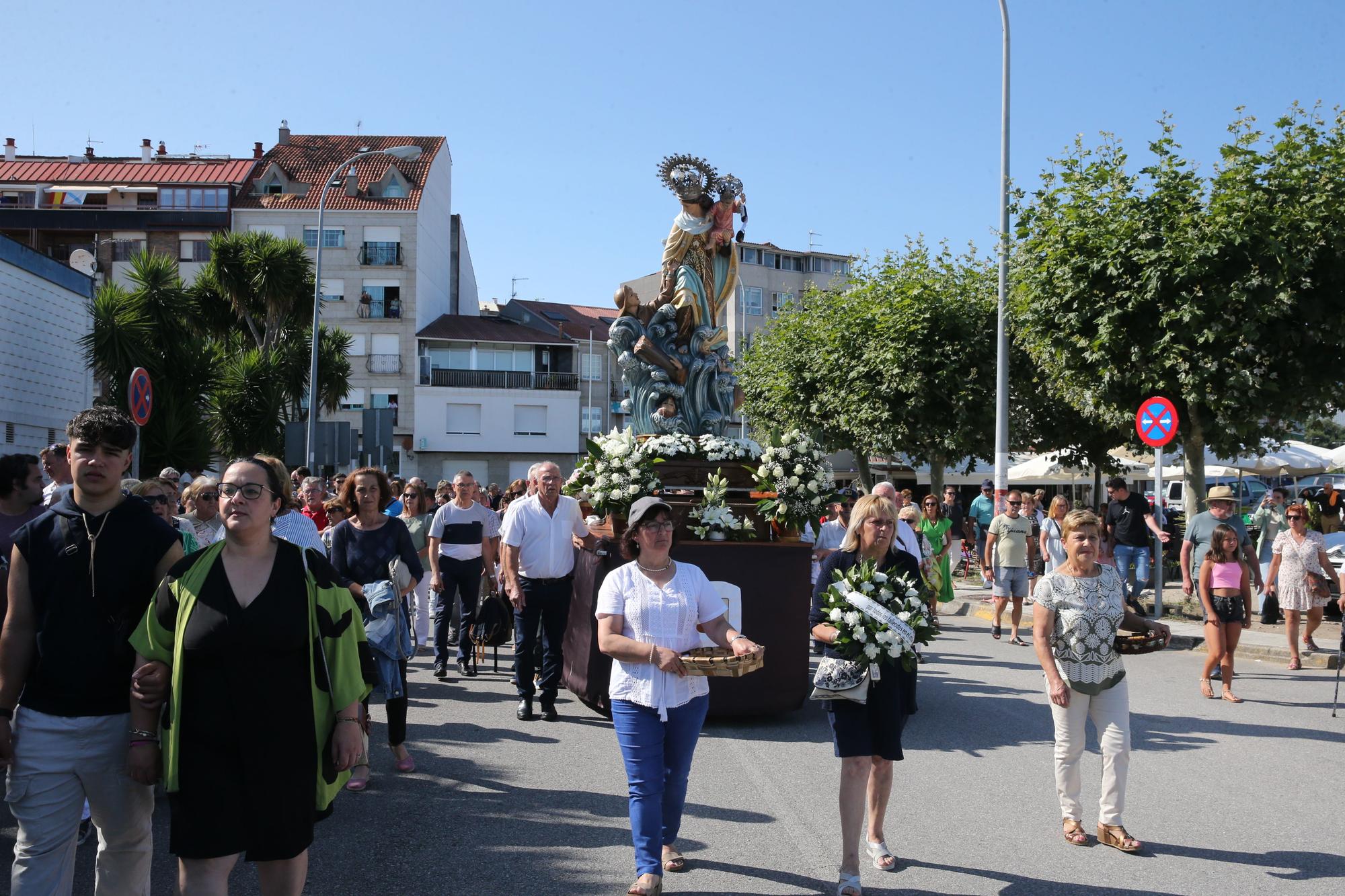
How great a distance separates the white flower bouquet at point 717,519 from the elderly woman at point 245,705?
517 centimetres

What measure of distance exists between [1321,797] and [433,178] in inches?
2121

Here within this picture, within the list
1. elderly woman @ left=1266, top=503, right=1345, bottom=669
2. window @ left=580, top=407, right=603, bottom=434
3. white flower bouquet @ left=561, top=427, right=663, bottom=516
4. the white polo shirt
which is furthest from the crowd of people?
window @ left=580, top=407, right=603, bottom=434

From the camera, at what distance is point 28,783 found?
3.71 m

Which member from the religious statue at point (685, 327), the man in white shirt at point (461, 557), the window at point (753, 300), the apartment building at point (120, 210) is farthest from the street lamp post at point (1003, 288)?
the window at point (753, 300)

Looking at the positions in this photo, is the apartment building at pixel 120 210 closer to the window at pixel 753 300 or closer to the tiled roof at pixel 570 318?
the tiled roof at pixel 570 318

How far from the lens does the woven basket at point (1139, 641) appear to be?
19.6 ft

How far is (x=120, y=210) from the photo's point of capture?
53312 mm

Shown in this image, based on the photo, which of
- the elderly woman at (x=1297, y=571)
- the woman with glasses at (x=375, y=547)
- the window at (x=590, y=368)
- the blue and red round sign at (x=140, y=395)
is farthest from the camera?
the window at (x=590, y=368)

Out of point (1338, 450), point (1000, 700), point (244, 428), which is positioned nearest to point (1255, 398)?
point (1000, 700)

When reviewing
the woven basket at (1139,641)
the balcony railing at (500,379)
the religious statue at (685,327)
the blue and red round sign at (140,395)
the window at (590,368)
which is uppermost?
the window at (590,368)

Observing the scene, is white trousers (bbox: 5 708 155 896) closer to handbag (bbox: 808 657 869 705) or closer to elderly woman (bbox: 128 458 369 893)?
elderly woman (bbox: 128 458 369 893)

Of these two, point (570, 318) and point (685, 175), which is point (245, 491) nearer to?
point (685, 175)

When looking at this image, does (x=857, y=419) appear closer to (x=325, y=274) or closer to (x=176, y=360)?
(x=176, y=360)

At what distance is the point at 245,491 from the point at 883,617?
286cm
